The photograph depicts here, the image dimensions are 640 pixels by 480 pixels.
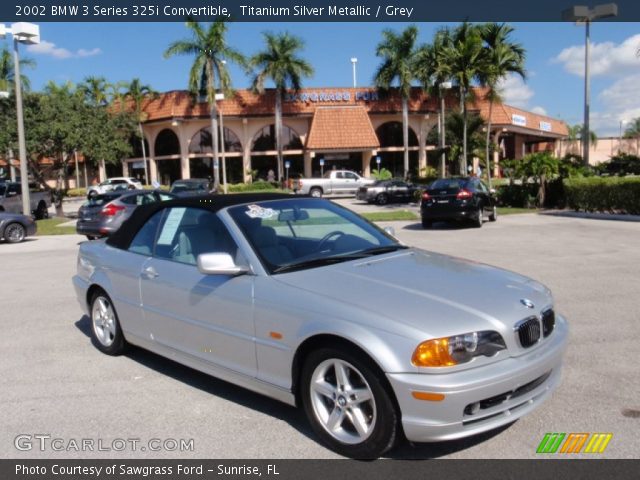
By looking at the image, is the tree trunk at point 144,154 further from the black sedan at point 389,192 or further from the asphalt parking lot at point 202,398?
the asphalt parking lot at point 202,398

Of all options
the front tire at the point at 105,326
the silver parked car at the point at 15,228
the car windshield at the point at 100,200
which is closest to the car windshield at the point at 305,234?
the front tire at the point at 105,326

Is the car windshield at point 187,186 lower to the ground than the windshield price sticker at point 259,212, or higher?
higher

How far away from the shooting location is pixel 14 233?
18.0m

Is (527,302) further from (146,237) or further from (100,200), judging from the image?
(100,200)

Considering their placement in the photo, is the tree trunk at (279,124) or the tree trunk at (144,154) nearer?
the tree trunk at (279,124)

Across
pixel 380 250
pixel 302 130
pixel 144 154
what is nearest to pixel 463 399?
pixel 380 250

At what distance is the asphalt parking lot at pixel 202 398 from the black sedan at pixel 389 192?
79.1ft

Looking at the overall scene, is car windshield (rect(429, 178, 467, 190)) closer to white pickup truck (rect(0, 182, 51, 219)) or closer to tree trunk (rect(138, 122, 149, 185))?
white pickup truck (rect(0, 182, 51, 219))

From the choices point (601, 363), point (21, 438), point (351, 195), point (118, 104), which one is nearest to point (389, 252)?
point (601, 363)

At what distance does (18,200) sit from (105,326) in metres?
23.4

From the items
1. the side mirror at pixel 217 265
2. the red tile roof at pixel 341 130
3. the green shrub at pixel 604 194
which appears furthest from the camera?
the red tile roof at pixel 341 130

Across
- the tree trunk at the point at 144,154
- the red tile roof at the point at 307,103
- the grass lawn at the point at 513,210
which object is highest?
the red tile roof at the point at 307,103

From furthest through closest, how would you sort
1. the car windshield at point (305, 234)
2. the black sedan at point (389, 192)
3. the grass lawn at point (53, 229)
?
the black sedan at point (389, 192) → the grass lawn at point (53, 229) → the car windshield at point (305, 234)

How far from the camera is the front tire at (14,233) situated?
17.9 meters
